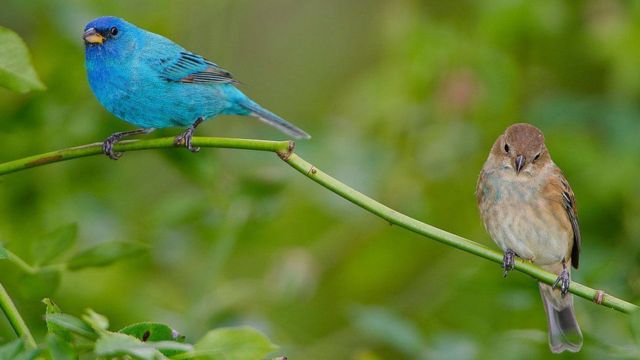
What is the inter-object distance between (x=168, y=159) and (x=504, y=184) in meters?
1.39

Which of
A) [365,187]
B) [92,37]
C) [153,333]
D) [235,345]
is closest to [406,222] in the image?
[235,345]

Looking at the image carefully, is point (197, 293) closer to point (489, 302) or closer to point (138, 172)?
point (489, 302)

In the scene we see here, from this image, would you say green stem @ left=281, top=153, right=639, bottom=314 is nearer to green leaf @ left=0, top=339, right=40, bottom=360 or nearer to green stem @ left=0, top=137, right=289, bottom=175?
green stem @ left=0, top=137, right=289, bottom=175

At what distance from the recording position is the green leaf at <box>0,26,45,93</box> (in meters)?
2.25

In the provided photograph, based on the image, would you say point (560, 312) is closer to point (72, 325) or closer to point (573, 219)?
point (573, 219)

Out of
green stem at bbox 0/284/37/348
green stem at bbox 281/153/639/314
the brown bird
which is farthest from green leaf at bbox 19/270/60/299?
the brown bird

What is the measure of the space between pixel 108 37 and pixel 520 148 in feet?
5.63

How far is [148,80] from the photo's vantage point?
3369 millimetres

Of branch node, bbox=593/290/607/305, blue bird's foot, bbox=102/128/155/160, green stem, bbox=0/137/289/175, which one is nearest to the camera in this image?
green stem, bbox=0/137/289/175

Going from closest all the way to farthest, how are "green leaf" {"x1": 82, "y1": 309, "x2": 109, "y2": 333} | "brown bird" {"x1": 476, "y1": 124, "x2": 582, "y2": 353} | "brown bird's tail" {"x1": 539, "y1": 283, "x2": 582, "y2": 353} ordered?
"green leaf" {"x1": 82, "y1": 309, "x2": 109, "y2": 333} → "brown bird" {"x1": 476, "y1": 124, "x2": 582, "y2": 353} → "brown bird's tail" {"x1": 539, "y1": 283, "x2": 582, "y2": 353}

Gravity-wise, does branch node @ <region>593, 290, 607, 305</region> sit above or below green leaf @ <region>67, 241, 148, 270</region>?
below

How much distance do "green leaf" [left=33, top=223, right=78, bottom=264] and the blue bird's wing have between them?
940mm

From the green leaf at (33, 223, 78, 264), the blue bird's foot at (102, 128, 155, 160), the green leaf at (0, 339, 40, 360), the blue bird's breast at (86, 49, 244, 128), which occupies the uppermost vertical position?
the blue bird's breast at (86, 49, 244, 128)

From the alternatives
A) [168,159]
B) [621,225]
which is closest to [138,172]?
[168,159]
